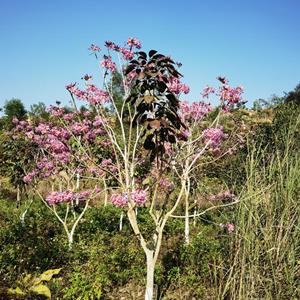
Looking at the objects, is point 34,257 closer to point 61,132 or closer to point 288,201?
point 61,132

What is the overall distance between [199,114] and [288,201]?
8.63ft

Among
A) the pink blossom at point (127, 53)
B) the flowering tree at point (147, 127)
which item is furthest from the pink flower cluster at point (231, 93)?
the pink blossom at point (127, 53)

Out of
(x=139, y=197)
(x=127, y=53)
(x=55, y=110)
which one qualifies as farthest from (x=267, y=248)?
(x=55, y=110)

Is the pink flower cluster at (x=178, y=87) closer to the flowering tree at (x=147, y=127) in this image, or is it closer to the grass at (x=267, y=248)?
the flowering tree at (x=147, y=127)

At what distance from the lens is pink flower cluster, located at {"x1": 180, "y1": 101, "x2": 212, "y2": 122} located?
5.16 metres

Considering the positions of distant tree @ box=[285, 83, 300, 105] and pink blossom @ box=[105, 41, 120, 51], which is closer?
pink blossom @ box=[105, 41, 120, 51]

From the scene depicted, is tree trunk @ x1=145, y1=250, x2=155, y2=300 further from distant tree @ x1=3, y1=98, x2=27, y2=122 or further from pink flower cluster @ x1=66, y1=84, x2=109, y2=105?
distant tree @ x1=3, y1=98, x2=27, y2=122

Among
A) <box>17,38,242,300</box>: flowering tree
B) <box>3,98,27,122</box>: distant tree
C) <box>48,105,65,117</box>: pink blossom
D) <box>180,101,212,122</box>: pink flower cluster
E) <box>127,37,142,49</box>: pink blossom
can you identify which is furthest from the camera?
<box>3,98,27,122</box>: distant tree

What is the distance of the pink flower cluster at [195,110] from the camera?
5.16 metres

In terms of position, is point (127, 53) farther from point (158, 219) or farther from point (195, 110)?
point (158, 219)

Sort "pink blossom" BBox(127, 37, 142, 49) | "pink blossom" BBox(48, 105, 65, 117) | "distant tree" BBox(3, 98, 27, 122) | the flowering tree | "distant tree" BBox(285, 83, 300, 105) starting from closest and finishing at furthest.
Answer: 1. the flowering tree
2. "pink blossom" BBox(127, 37, 142, 49)
3. "pink blossom" BBox(48, 105, 65, 117)
4. "distant tree" BBox(285, 83, 300, 105)
5. "distant tree" BBox(3, 98, 27, 122)

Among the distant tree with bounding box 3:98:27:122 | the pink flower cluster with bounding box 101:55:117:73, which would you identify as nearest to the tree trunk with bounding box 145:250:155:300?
the pink flower cluster with bounding box 101:55:117:73

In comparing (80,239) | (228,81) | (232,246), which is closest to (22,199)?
(80,239)

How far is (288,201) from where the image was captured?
2.93 metres
